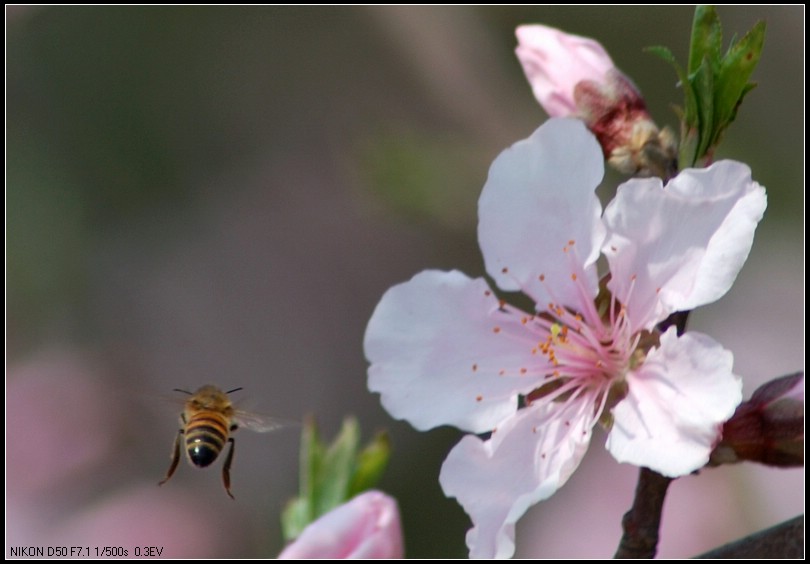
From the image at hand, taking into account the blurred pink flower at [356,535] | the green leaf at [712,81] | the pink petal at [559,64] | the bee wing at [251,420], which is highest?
the pink petal at [559,64]

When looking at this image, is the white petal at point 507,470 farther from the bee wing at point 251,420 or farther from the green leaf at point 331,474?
the bee wing at point 251,420

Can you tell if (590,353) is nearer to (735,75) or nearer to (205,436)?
(735,75)

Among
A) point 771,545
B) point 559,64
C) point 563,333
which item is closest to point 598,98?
point 559,64

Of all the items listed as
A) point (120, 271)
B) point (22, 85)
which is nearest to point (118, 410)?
point (120, 271)

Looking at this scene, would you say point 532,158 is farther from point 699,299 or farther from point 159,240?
point 159,240

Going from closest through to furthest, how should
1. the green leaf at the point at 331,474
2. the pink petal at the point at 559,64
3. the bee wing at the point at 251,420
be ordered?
the pink petal at the point at 559,64 < the green leaf at the point at 331,474 < the bee wing at the point at 251,420

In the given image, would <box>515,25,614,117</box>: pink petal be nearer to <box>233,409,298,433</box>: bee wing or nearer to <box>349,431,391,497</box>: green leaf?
<box>349,431,391,497</box>: green leaf

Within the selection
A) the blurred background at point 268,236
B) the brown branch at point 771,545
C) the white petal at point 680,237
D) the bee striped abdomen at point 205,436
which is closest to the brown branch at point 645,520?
the brown branch at point 771,545
